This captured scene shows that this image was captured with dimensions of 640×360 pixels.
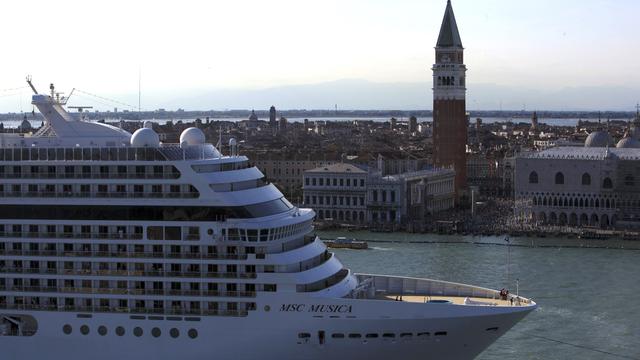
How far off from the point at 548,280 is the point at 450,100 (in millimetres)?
20650

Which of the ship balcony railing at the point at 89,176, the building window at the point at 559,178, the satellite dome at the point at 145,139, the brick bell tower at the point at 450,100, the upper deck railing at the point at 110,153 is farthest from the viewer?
the brick bell tower at the point at 450,100

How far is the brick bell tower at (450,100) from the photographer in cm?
4394

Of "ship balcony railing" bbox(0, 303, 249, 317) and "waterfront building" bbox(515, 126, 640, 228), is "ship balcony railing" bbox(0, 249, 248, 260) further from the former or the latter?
"waterfront building" bbox(515, 126, 640, 228)

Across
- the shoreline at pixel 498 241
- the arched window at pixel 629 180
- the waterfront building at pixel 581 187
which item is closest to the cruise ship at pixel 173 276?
the shoreline at pixel 498 241

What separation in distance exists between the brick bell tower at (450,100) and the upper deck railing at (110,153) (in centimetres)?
3052

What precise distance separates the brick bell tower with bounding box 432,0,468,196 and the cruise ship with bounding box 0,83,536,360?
30526 millimetres

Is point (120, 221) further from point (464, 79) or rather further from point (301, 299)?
point (464, 79)

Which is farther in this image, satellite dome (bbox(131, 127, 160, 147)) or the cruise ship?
satellite dome (bbox(131, 127, 160, 147))

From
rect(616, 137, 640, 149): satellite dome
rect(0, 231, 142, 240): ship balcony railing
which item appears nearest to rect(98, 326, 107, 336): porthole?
rect(0, 231, 142, 240): ship balcony railing

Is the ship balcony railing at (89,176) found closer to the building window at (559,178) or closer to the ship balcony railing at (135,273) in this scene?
the ship balcony railing at (135,273)

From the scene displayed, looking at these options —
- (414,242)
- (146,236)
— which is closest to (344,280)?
(146,236)

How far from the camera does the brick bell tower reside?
43938mm

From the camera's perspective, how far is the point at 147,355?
13.6m

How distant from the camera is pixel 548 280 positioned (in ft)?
80.0
